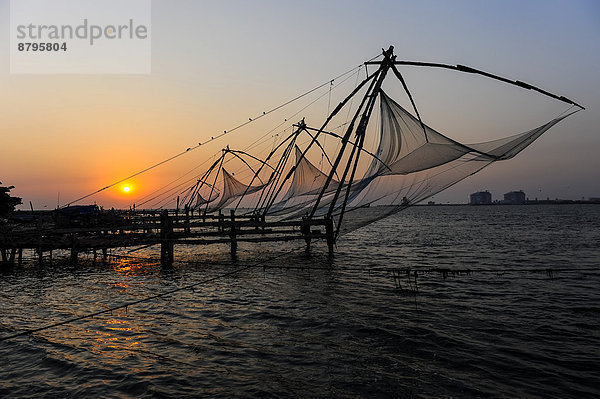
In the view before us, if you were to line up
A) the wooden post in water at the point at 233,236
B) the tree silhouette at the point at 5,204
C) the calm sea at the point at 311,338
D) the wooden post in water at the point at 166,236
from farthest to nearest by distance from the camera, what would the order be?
the tree silhouette at the point at 5,204 → the wooden post in water at the point at 233,236 → the wooden post in water at the point at 166,236 → the calm sea at the point at 311,338

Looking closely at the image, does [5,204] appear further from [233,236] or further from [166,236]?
[233,236]

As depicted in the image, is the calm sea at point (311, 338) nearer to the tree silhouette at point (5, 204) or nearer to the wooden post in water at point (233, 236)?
the wooden post in water at point (233, 236)

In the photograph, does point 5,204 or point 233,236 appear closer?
point 233,236

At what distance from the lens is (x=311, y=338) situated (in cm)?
797

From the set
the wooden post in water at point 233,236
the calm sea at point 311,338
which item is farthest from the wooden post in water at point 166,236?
the calm sea at point 311,338

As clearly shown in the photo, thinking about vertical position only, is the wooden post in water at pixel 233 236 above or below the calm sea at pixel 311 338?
above

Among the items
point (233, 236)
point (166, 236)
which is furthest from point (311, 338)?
point (166, 236)

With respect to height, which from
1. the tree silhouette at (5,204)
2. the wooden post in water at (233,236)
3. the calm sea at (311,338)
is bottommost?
the calm sea at (311,338)

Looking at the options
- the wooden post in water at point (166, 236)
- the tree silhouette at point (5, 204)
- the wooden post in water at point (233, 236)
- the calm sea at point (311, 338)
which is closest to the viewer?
the calm sea at point (311, 338)

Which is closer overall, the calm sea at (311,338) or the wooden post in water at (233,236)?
the calm sea at (311,338)

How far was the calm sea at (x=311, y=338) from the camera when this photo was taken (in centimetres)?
595

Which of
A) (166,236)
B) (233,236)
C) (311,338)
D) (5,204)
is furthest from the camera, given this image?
(5,204)

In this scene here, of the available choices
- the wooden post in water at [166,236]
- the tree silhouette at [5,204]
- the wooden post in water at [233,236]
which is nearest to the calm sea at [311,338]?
the wooden post in water at [166,236]

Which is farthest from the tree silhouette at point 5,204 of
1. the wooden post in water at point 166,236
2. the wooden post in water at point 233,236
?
the wooden post in water at point 233,236
